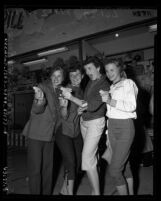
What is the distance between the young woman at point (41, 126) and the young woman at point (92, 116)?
203 millimetres

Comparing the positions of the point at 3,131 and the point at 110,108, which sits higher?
the point at 110,108

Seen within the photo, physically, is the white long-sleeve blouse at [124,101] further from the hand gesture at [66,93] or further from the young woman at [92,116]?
the hand gesture at [66,93]

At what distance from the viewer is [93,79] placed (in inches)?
75.0

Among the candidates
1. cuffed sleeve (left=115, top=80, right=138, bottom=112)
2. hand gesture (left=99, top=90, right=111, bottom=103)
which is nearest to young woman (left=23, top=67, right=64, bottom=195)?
hand gesture (left=99, top=90, right=111, bottom=103)

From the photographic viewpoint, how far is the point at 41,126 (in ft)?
5.85

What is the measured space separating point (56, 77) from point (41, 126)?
474 mm

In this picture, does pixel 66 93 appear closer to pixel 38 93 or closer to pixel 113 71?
pixel 38 93

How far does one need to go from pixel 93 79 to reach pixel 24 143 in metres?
2.95

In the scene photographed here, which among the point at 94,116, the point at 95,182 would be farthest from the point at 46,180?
the point at 94,116

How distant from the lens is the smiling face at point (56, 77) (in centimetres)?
185

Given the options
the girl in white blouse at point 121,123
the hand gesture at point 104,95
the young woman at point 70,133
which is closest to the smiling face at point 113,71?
the girl in white blouse at point 121,123

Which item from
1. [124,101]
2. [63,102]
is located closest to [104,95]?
[124,101]
